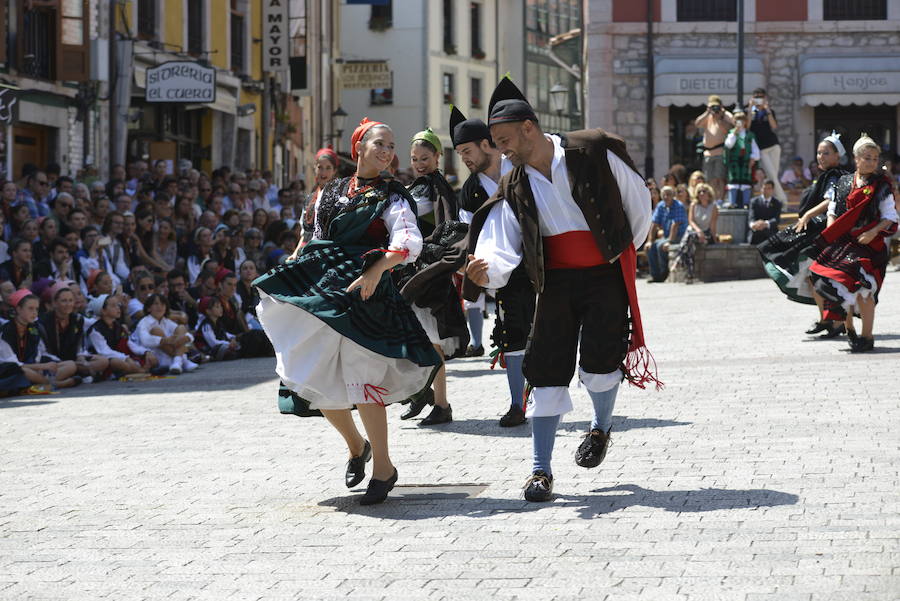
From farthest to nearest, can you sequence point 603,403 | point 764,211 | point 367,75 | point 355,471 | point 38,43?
1. point 367,75
2. point 764,211
3. point 38,43
4. point 355,471
5. point 603,403

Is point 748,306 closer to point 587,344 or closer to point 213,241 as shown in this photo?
point 213,241

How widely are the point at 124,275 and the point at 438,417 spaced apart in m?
7.89

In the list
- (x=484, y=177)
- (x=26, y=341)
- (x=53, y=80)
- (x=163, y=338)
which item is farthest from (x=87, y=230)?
(x=53, y=80)

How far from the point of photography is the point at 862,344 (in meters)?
13.0

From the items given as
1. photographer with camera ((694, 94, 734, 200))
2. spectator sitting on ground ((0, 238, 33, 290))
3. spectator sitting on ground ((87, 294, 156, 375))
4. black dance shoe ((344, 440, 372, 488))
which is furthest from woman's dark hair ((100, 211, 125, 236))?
photographer with camera ((694, 94, 734, 200))

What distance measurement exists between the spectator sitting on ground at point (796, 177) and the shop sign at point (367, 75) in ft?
52.0

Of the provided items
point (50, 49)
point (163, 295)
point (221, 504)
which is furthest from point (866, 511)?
point (50, 49)

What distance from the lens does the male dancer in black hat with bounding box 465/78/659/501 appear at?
678cm

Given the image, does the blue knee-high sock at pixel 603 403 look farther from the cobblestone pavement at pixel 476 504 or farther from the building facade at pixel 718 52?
the building facade at pixel 718 52

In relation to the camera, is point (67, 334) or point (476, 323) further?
point (67, 334)

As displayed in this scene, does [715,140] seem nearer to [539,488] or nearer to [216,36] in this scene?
[216,36]

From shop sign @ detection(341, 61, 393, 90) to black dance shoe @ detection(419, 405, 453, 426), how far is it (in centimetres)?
3633

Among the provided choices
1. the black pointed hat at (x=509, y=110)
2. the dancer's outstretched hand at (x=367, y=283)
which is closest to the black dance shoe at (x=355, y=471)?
the dancer's outstretched hand at (x=367, y=283)

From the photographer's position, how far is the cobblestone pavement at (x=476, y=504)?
5316mm
